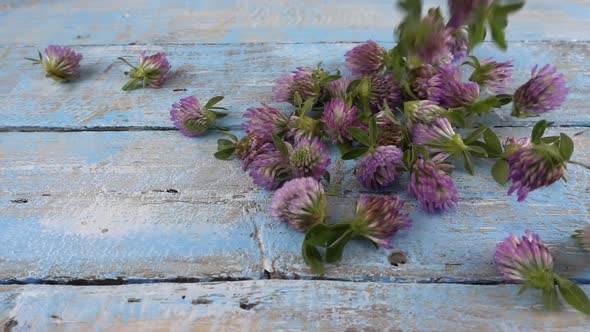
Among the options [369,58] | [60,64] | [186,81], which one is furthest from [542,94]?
[60,64]

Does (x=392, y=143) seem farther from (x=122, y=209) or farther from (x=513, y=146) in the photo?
(x=122, y=209)

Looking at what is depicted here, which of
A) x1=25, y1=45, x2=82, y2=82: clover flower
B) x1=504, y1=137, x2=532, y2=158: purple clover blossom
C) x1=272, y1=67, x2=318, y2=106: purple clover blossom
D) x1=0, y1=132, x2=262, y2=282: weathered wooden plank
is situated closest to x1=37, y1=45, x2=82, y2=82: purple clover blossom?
x1=25, y1=45, x2=82, y2=82: clover flower

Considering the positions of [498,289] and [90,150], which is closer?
[498,289]

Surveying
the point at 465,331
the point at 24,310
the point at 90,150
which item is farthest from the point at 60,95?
the point at 465,331

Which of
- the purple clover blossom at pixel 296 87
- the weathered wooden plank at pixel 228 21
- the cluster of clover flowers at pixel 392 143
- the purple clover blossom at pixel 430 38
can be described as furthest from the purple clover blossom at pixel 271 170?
the weathered wooden plank at pixel 228 21

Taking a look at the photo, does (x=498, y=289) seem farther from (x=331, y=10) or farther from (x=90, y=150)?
(x=331, y=10)

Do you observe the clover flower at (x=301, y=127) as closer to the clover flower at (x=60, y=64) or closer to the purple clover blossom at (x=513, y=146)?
the purple clover blossom at (x=513, y=146)
